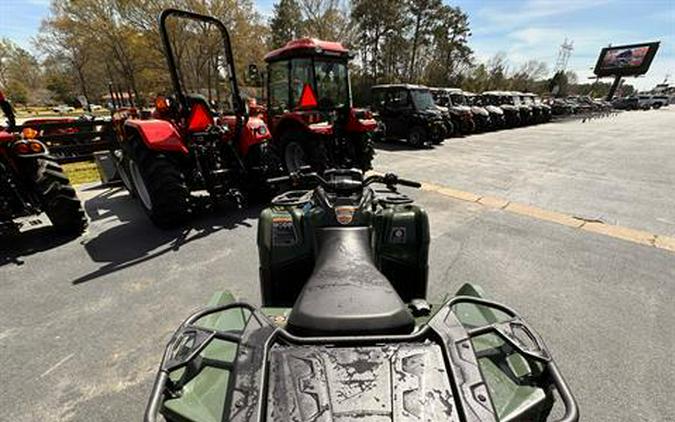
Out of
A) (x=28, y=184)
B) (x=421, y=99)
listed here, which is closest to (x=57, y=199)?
(x=28, y=184)

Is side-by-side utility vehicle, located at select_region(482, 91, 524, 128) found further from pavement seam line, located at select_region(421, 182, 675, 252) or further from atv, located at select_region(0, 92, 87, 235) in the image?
atv, located at select_region(0, 92, 87, 235)

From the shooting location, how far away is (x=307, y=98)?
6082 millimetres

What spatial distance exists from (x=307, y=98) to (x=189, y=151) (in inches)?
103

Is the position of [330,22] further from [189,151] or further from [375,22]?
[189,151]

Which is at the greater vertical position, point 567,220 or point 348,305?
point 348,305

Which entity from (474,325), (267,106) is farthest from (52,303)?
(267,106)

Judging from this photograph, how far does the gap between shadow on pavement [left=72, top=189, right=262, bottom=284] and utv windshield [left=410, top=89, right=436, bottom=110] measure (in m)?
8.07

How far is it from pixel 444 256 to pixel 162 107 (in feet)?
14.8

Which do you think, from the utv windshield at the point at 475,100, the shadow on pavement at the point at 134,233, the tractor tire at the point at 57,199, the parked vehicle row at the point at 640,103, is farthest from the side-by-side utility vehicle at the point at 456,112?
the parked vehicle row at the point at 640,103

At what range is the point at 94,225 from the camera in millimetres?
4414

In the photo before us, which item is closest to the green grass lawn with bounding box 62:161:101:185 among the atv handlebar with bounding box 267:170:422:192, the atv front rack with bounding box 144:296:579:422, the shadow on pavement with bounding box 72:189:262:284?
the shadow on pavement with bounding box 72:189:262:284

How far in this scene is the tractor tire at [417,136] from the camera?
10.7m

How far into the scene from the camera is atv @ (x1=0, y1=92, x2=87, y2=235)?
3.61 meters

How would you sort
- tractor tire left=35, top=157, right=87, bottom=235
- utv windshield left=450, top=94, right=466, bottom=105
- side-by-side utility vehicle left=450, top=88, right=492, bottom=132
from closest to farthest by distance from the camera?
tractor tire left=35, top=157, right=87, bottom=235 < side-by-side utility vehicle left=450, top=88, right=492, bottom=132 < utv windshield left=450, top=94, right=466, bottom=105
